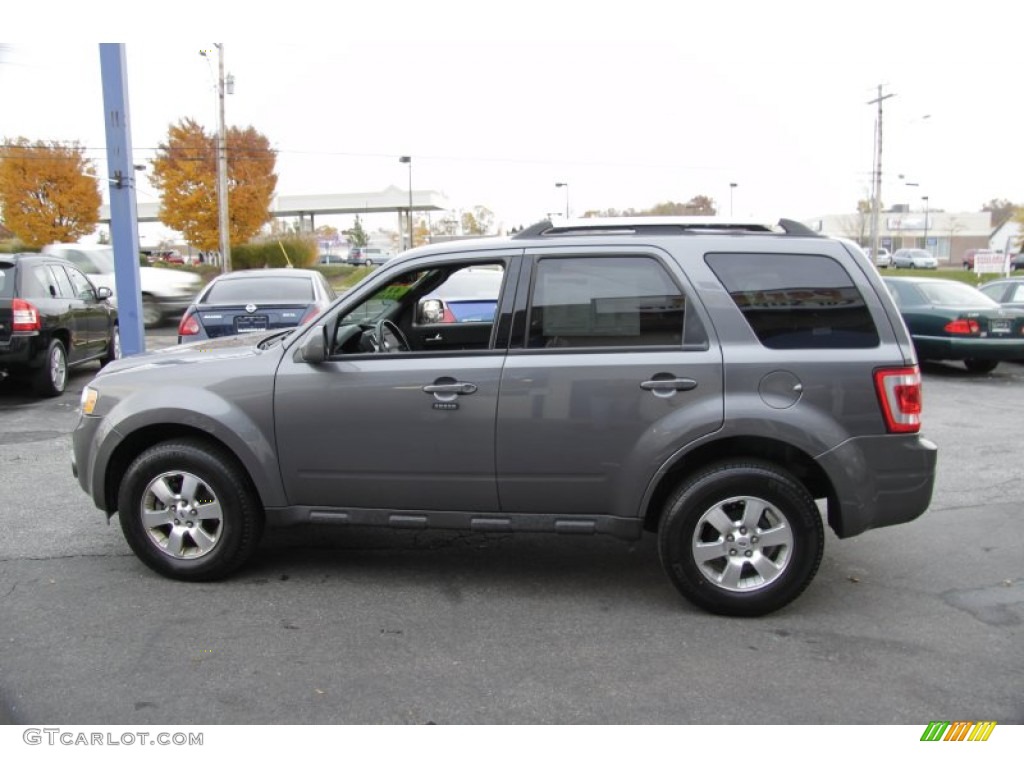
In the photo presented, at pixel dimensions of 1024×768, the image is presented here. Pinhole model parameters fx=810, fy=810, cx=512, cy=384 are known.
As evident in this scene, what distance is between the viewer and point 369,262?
58.2m

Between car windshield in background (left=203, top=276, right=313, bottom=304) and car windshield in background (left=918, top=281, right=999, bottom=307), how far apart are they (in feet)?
30.3

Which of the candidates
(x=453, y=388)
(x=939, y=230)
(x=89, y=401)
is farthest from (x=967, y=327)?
(x=939, y=230)

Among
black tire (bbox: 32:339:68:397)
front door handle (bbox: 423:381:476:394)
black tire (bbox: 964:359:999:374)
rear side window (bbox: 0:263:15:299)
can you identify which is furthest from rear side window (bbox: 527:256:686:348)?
black tire (bbox: 964:359:999:374)

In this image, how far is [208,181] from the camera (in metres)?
38.8

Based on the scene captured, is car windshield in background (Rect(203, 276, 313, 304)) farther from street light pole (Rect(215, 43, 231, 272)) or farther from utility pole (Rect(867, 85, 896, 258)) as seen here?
utility pole (Rect(867, 85, 896, 258))

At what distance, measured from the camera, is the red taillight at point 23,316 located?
30.6ft

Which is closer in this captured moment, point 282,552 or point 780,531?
point 780,531

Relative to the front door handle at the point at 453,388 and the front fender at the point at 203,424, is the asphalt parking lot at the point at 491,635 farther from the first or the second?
the front door handle at the point at 453,388

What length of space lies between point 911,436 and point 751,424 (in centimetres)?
79

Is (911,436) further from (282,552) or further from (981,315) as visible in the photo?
(981,315)

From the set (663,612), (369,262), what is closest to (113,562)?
(663,612)

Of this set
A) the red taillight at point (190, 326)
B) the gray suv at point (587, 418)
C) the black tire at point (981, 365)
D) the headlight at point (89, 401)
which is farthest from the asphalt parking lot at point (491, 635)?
the black tire at point (981, 365)

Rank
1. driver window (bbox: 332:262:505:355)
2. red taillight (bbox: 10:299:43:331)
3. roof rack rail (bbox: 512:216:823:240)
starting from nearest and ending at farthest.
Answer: roof rack rail (bbox: 512:216:823:240)
driver window (bbox: 332:262:505:355)
red taillight (bbox: 10:299:43:331)

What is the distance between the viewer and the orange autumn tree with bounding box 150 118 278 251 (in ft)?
126
